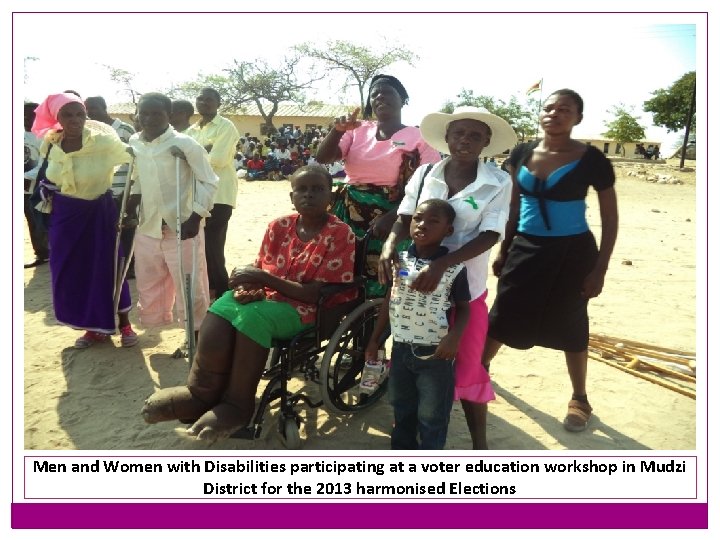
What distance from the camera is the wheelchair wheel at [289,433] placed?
2.89 m

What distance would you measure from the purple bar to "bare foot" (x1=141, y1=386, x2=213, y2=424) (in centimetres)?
46

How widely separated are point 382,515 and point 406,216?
4.41ft

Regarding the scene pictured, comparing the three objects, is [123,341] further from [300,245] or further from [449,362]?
[449,362]

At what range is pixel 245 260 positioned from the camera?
6.92m

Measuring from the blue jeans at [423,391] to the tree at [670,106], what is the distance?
37148 mm

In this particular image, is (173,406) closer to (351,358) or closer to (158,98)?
(351,358)

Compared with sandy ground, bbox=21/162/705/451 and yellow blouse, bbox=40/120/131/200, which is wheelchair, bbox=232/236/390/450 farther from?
yellow blouse, bbox=40/120/131/200

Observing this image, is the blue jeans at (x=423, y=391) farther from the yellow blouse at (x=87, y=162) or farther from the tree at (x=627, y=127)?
the tree at (x=627, y=127)

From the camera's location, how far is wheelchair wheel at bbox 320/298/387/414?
2850mm

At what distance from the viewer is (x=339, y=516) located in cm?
226

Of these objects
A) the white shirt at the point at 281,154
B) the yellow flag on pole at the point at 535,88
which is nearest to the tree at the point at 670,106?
the yellow flag on pole at the point at 535,88

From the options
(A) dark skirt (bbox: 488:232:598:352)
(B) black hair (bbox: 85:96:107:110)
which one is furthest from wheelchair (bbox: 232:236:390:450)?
(B) black hair (bbox: 85:96:107:110)

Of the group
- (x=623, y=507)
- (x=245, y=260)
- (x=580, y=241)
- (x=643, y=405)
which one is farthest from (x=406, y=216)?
(x=245, y=260)

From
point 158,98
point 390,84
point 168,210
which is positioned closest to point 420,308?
point 390,84
